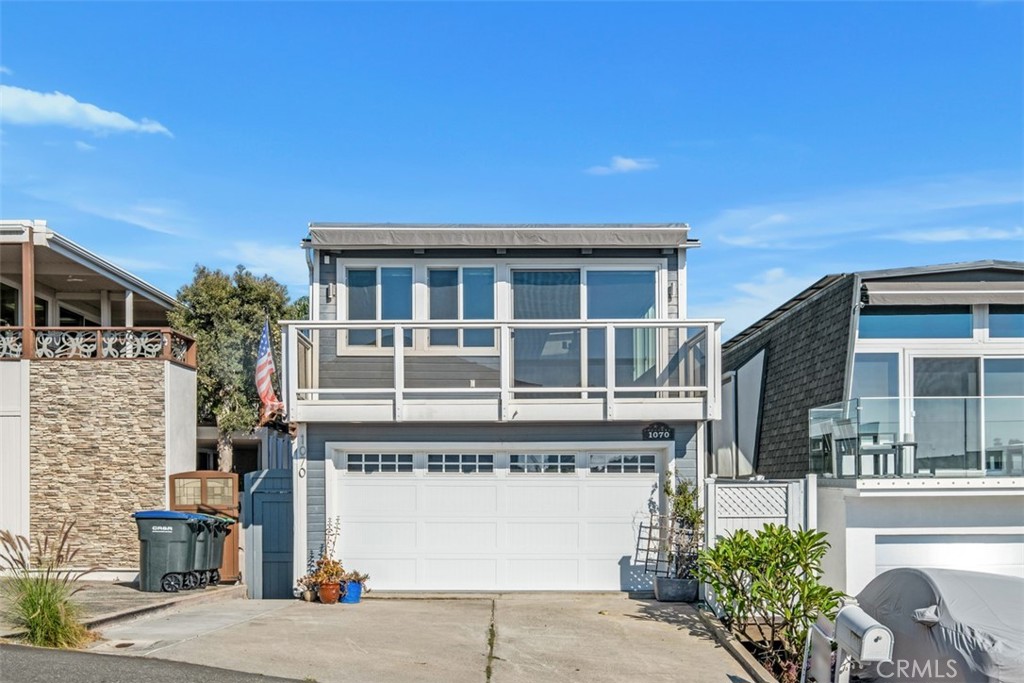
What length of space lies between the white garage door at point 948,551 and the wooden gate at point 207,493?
8907mm

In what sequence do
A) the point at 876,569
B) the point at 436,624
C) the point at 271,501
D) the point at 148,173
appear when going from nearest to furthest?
Result: 1. the point at 436,624
2. the point at 876,569
3. the point at 271,501
4. the point at 148,173

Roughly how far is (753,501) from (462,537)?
389 cm

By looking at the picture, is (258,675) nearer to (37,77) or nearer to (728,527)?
(728,527)

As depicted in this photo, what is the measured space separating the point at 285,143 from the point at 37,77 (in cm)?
356

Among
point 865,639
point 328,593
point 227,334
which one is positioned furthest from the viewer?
point 227,334

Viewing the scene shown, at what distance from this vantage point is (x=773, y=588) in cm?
962

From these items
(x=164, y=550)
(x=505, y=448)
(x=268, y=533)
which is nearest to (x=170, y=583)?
(x=164, y=550)

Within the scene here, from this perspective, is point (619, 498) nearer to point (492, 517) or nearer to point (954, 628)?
point (492, 517)

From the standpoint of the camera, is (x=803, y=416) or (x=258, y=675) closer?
(x=258, y=675)

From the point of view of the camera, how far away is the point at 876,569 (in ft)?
38.0

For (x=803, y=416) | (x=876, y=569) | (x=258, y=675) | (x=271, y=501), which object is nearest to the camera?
(x=258, y=675)

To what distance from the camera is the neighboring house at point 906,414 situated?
1150cm

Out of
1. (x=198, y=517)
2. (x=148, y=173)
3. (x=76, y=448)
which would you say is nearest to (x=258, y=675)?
(x=198, y=517)

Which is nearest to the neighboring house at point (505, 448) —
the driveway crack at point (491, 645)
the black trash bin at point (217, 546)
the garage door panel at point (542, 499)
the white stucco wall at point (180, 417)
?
the garage door panel at point (542, 499)
